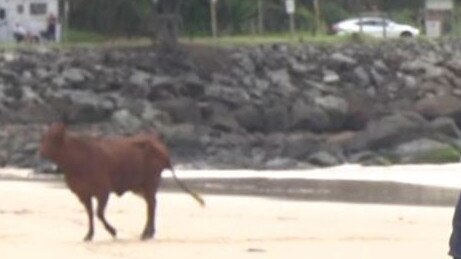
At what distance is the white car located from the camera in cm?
5956

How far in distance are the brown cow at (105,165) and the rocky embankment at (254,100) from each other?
55.7ft

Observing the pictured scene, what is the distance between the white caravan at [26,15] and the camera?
60.7 metres

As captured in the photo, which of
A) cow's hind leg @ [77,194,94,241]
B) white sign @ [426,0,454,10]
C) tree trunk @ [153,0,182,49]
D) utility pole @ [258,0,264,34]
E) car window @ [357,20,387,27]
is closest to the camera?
cow's hind leg @ [77,194,94,241]

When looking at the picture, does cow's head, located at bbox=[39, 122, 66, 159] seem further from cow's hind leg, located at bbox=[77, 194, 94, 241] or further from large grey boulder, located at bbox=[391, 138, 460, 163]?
large grey boulder, located at bbox=[391, 138, 460, 163]

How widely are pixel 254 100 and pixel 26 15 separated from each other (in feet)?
62.9

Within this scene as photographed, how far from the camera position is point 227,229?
19.9 meters

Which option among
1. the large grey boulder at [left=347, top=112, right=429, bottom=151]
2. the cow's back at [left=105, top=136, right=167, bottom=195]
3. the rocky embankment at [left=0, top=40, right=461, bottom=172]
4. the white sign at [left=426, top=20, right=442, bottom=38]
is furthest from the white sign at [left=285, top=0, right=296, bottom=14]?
the cow's back at [left=105, top=136, right=167, bottom=195]

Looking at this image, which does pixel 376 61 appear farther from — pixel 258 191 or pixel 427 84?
pixel 258 191

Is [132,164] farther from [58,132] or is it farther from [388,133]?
[388,133]

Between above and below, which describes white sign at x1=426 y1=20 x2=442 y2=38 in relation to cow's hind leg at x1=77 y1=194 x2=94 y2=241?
below

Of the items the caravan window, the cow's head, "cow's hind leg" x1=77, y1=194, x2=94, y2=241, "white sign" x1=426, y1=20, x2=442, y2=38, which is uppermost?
the cow's head

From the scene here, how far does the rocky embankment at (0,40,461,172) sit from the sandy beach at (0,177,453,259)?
1100 centimetres

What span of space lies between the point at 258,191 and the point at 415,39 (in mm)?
27995

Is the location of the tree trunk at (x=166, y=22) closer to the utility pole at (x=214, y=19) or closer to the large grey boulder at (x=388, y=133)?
the utility pole at (x=214, y=19)
